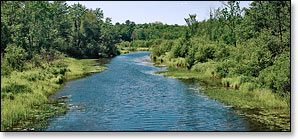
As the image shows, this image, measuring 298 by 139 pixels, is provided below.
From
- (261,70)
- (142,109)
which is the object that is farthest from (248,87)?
(142,109)

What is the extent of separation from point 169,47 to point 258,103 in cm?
3510

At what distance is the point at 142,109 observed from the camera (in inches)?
611

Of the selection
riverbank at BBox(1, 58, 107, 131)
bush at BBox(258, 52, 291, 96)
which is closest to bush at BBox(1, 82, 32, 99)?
riverbank at BBox(1, 58, 107, 131)

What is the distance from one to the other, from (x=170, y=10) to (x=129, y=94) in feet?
24.4

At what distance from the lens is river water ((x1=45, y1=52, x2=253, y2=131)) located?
40.7 feet

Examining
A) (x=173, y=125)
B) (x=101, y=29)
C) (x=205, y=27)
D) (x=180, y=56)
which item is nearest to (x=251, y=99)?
(x=173, y=125)

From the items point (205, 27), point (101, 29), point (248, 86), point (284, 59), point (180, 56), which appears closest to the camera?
point (284, 59)

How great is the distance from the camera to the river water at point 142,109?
12.4m

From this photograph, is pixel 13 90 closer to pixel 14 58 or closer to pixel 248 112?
pixel 14 58

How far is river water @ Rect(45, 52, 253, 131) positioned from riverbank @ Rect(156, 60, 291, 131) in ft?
2.29

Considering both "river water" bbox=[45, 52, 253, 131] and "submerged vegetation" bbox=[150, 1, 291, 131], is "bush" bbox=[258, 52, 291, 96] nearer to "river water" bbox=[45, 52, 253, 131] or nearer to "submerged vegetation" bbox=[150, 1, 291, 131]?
"submerged vegetation" bbox=[150, 1, 291, 131]

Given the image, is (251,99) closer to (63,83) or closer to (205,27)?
(63,83)

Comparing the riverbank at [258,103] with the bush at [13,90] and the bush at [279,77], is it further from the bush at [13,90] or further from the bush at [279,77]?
the bush at [13,90]

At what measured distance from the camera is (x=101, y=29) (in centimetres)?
6278
